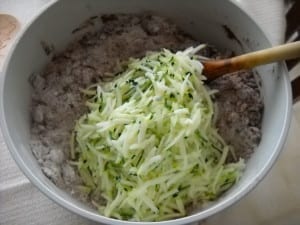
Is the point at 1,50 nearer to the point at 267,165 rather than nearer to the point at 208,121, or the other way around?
the point at 208,121

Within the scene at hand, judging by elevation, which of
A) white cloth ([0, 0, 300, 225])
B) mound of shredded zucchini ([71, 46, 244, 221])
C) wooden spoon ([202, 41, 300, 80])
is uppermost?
wooden spoon ([202, 41, 300, 80])

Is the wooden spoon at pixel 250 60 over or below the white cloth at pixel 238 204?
over

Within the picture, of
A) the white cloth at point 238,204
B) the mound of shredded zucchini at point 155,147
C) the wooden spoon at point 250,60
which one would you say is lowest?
the white cloth at point 238,204

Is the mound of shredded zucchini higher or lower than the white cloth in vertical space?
higher

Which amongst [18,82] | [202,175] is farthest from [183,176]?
[18,82]
